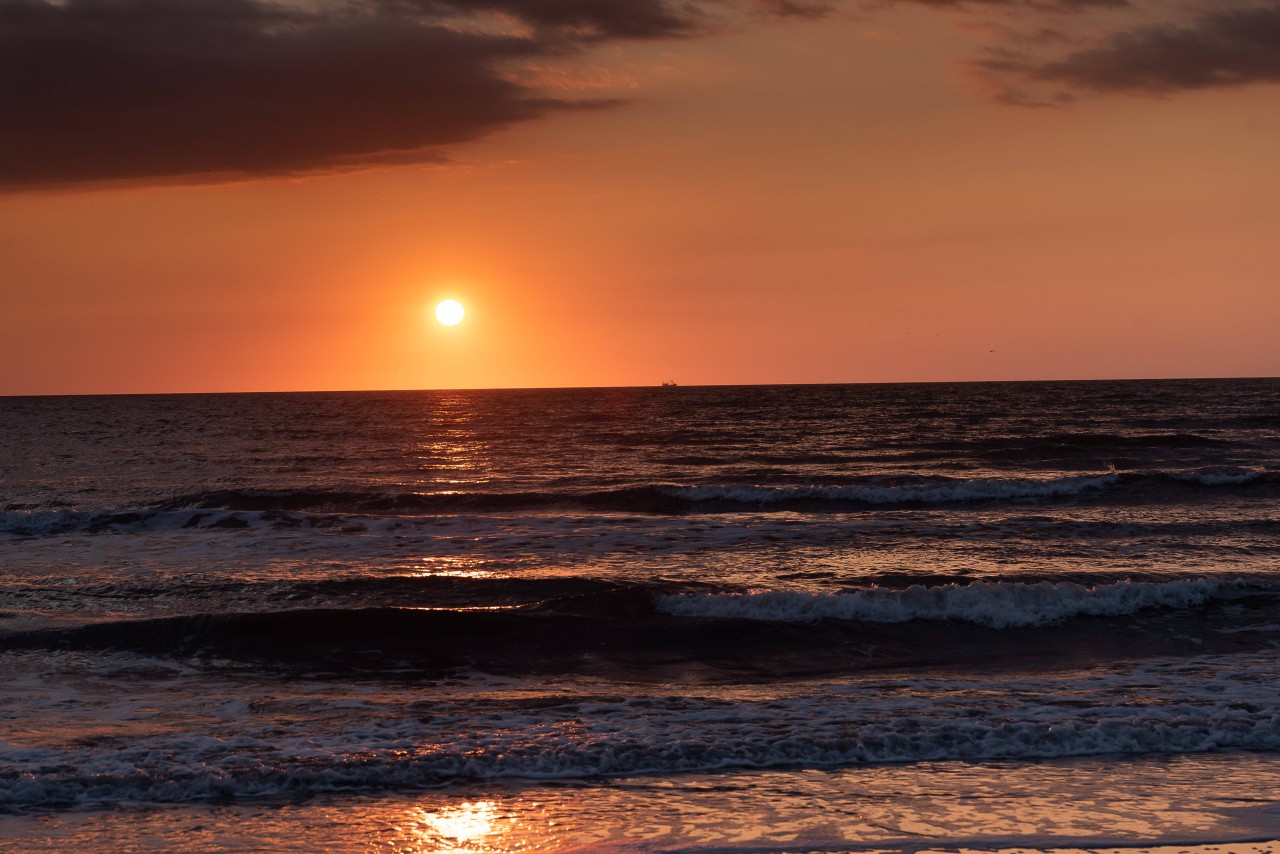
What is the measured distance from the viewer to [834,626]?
1636 centimetres

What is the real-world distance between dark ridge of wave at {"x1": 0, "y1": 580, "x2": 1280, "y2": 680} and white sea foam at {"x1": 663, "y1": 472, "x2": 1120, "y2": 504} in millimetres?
13369

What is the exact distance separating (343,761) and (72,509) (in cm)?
2488

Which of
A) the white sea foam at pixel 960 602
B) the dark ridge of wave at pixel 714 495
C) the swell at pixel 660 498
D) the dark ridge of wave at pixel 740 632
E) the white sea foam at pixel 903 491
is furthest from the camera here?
the white sea foam at pixel 903 491

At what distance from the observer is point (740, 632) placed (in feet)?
52.8

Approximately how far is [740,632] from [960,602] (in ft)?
→ 12.4

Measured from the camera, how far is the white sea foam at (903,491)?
103 feet

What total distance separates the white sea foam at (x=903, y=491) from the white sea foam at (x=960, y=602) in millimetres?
13289

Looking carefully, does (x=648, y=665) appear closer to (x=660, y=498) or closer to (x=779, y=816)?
(x=779, y=816)

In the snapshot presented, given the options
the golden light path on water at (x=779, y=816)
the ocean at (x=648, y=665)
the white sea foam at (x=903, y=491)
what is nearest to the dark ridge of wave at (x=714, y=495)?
the white sea foam at (x=903, y=491)

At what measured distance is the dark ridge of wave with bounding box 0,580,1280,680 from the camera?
14734 mm

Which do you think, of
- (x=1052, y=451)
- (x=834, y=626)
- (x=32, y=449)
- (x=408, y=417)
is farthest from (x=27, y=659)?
(x=408, y=417)

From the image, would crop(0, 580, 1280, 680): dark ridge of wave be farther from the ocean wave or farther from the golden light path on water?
the golden light path on water

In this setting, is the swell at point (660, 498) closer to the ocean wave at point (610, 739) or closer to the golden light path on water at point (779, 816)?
the ocean wave at point (610, 739)

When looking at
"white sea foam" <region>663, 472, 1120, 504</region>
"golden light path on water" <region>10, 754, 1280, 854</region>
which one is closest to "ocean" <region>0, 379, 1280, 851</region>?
"golden light path on water" <region>10, 754, 1280, 854</region>
